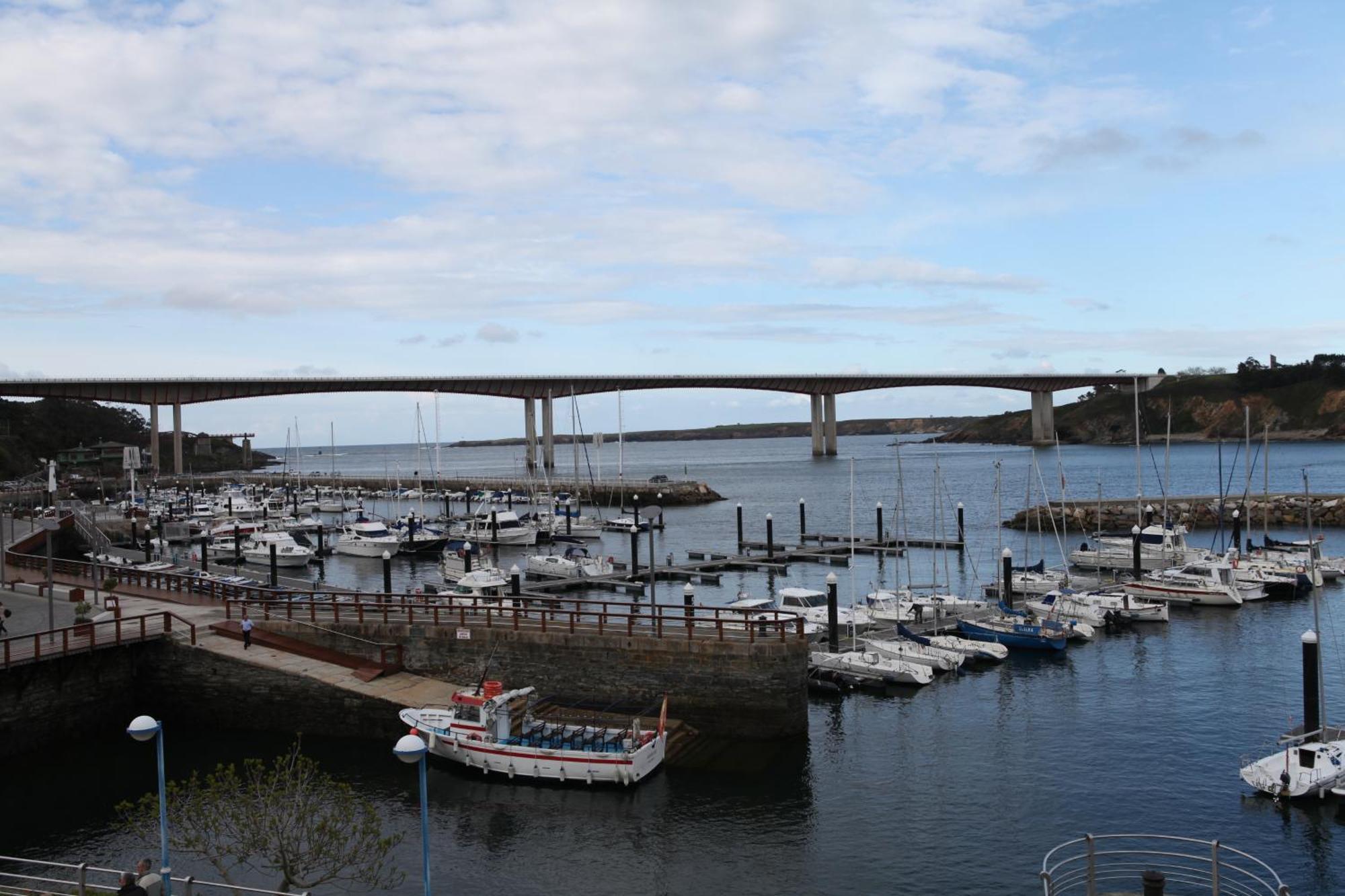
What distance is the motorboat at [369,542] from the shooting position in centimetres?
7150

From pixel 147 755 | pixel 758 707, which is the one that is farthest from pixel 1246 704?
pixel 147 755

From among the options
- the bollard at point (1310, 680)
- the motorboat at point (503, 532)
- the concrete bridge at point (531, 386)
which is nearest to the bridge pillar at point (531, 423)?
the concrete bridge at point (531, 386)

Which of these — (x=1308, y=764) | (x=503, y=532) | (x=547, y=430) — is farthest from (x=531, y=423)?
(x=1308, y=764)

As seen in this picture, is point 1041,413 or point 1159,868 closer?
point 1159,868

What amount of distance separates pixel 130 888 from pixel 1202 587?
1795 inches

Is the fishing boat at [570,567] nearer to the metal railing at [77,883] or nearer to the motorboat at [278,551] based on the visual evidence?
the motorboat at [278,551]

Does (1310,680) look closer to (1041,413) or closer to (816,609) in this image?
(816,609)

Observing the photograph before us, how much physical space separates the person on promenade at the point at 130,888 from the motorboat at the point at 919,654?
989 inches

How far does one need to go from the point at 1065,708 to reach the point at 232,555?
59092 mm

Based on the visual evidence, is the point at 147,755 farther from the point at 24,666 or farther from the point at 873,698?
the point at 873,698

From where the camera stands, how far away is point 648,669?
86.5ft

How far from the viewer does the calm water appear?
19.8 m

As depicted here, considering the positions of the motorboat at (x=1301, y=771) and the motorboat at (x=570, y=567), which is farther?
the motorboat at (x=570, y=567)

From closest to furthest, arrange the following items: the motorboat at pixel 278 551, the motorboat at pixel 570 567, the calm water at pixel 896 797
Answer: the calm water at pixel 896 797
the motorboat at pixel 570 567
the motorboat at pixel 278 551
